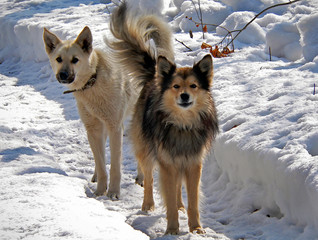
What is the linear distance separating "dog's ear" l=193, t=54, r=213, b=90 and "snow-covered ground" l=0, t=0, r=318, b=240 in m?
0.89

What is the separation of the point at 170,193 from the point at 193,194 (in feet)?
0.69

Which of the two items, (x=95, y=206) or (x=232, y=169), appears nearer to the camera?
(x=95, y=206)

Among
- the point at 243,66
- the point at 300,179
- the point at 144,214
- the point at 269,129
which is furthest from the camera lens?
the point at 243,66

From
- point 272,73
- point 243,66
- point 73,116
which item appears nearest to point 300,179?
point 272,73

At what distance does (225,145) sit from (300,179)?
1.32m

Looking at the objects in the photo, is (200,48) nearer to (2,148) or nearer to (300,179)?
(2,148)

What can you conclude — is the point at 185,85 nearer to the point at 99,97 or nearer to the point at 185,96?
the point at 185,96

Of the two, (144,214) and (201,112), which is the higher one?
(201,112)

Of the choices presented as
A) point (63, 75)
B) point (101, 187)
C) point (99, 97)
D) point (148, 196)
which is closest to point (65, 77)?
point (63, 75)

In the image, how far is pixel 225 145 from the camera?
4.71 m

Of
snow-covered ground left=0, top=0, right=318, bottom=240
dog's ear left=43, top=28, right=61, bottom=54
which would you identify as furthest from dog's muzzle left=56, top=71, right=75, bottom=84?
snow-covered ground left=0, top=0, right=318, bottom=240

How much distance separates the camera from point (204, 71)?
12.3 ft

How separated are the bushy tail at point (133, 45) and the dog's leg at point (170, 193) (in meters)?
1.06

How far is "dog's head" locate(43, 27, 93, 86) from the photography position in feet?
15.6
